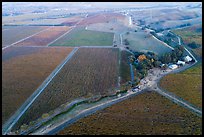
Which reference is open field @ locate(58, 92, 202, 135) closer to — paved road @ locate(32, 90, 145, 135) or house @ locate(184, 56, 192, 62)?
paved road @ locate(32, 90, 145, 135)

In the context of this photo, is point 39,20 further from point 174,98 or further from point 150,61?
point 174,98

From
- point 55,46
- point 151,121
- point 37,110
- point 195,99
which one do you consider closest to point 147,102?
point 151,121

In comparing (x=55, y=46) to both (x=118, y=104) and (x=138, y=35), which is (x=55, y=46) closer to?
(x=138, y=35)

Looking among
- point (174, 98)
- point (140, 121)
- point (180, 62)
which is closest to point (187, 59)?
point (180, 62)

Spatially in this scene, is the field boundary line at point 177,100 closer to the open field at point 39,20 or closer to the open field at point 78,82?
the open field at point 78,82

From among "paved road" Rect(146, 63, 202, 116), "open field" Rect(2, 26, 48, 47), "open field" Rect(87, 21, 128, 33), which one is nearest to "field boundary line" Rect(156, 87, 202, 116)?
"paved road" Rect(146, 63, 202, 116)

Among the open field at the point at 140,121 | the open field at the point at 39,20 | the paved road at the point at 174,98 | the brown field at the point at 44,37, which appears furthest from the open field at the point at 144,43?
the open field at the point at 39,20

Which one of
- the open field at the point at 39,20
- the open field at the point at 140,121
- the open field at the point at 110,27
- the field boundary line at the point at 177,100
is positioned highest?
the open field at the point at 39,20
